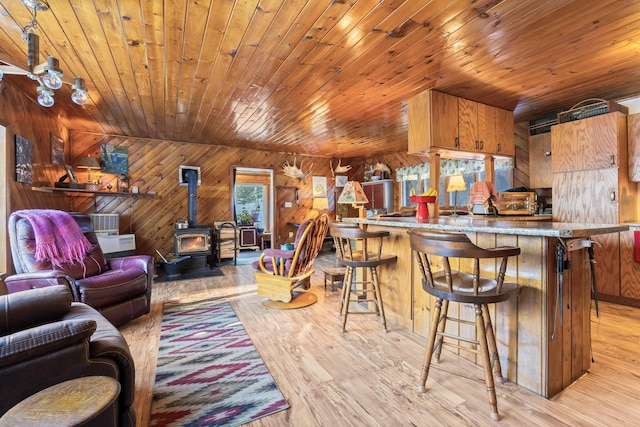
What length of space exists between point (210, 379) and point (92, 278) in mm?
1579

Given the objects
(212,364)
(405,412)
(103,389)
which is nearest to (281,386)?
(212,364)

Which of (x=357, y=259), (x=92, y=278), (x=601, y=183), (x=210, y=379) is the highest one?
(x=601, y=183)

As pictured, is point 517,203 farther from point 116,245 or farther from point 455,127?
point 116,245

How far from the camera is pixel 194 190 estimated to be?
5.54m

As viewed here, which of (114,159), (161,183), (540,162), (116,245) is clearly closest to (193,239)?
(116,245)

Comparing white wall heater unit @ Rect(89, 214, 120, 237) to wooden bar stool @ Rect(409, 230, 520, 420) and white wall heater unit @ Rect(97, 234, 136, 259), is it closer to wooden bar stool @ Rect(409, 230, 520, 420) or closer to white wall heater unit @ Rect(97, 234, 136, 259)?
white wall heater unit @ Rect(97, 234, 136, 259)

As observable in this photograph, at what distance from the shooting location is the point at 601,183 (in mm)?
3340

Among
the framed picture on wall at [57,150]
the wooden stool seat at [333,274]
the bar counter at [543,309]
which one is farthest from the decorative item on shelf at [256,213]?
the bar counter at [543,309]

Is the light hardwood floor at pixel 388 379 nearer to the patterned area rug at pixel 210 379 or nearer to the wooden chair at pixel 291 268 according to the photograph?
the patterned area rug at pixel 210 379

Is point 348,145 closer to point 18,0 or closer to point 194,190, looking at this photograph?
point 194,190

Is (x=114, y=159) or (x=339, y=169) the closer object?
(x=114, y=159)

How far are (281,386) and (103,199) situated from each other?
5051 millimetres

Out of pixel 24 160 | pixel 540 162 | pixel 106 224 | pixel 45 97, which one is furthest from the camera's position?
pixel 106 224

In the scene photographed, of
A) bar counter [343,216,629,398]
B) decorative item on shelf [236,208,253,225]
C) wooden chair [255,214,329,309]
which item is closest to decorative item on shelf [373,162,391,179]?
wooden chair [255,214,329,309]
